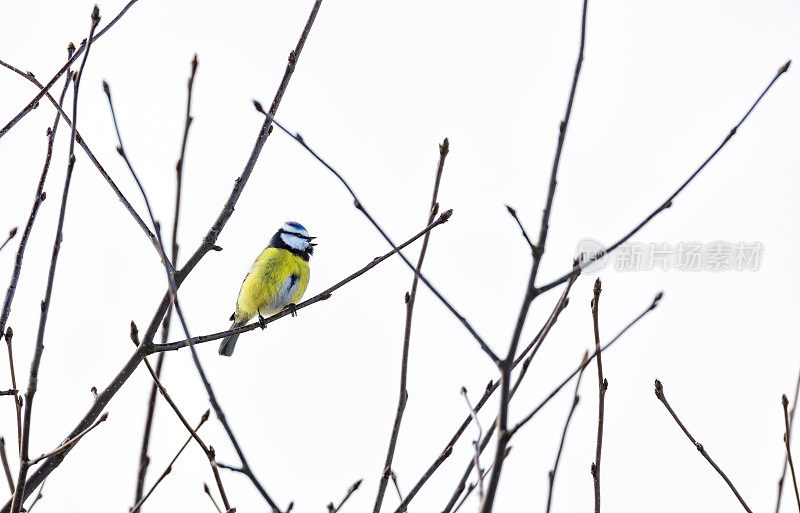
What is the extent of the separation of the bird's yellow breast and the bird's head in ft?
1.06

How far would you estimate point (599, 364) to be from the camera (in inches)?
98.7

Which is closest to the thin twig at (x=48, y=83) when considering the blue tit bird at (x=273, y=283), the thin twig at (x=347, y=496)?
the thin twig at (x=347, y=496)

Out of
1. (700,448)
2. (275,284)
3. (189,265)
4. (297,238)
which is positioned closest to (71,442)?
(189,265)

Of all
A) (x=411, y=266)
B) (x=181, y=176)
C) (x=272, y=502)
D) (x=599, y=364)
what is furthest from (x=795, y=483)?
(x=181, y=176)

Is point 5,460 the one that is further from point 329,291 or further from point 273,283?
point 273,283

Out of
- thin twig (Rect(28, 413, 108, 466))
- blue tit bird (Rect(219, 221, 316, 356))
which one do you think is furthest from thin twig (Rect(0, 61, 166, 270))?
blue tit bird (Rect(219, 221, 316, 356))

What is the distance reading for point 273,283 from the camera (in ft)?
26.7

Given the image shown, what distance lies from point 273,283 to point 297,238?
859 millimetres

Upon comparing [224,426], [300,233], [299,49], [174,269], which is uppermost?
[300,233]

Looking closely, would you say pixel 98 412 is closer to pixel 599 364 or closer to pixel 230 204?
pixel 230 204

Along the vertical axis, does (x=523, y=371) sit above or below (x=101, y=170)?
below

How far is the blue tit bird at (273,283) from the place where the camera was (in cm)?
815

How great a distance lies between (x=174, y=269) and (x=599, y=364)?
5.76 feet

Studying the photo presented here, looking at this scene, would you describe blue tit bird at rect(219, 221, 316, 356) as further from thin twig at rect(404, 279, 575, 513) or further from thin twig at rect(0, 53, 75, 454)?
thin twig at rect(404, 279, 575, 513)
